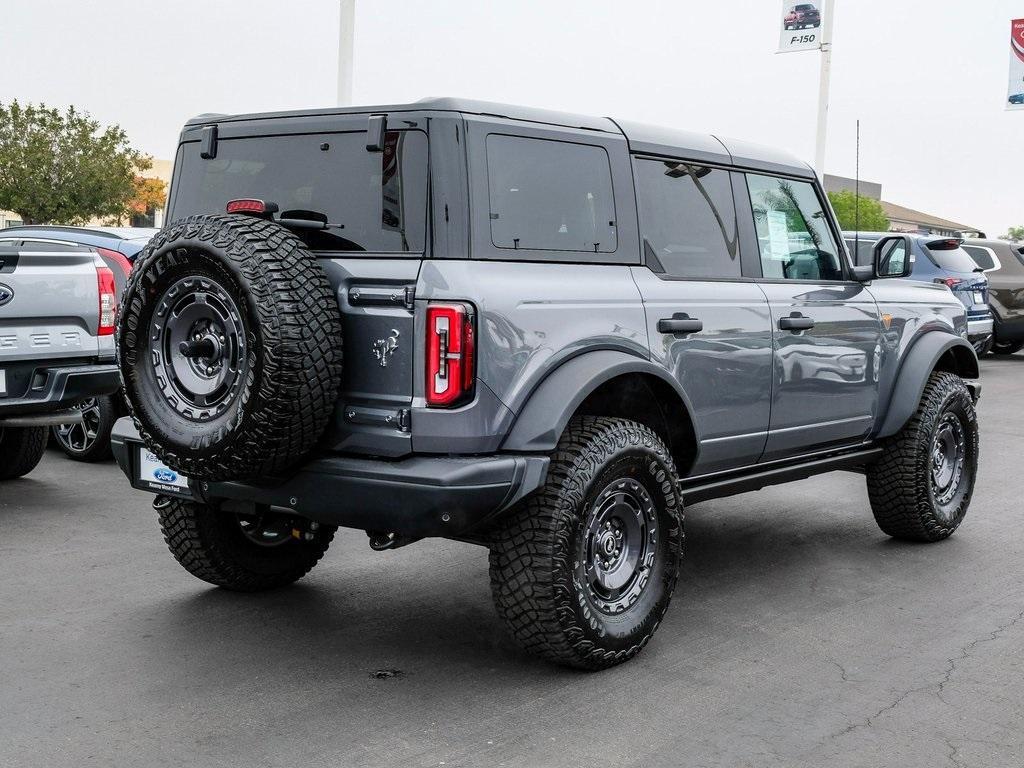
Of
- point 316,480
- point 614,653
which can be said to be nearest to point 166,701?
point 316,480

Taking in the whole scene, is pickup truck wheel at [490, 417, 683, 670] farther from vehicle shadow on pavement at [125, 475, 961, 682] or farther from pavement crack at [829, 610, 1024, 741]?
pavement crack at [829, 610, 1024, 741]

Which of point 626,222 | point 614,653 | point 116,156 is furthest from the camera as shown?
point 116,156

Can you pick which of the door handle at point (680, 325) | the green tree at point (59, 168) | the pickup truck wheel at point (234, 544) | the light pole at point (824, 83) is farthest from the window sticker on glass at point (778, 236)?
the green tree at point (59, 168)

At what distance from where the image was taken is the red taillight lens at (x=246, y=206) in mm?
4465

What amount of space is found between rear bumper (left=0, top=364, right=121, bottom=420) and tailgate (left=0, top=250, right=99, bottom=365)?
12 centimetres

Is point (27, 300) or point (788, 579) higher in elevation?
point (27, 300)

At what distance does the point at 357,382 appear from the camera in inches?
167

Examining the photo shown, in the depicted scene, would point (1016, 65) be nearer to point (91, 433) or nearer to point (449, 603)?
point (91, 433)

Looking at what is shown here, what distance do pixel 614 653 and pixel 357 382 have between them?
1386mm

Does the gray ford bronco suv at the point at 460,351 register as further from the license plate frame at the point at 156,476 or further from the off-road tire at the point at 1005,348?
the off-road tire at the point at 1005,348

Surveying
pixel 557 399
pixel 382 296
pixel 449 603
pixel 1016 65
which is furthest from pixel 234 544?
pixel 1016 65

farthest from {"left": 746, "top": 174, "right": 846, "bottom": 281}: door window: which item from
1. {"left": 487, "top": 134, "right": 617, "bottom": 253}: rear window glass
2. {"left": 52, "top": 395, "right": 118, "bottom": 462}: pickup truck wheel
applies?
{"left": 52, "top": 395, "right": 118, "bottom": 462}: pickup truck wheel

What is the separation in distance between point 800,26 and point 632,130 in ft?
65.6

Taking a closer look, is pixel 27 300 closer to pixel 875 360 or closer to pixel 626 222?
A: pixel 626 222
